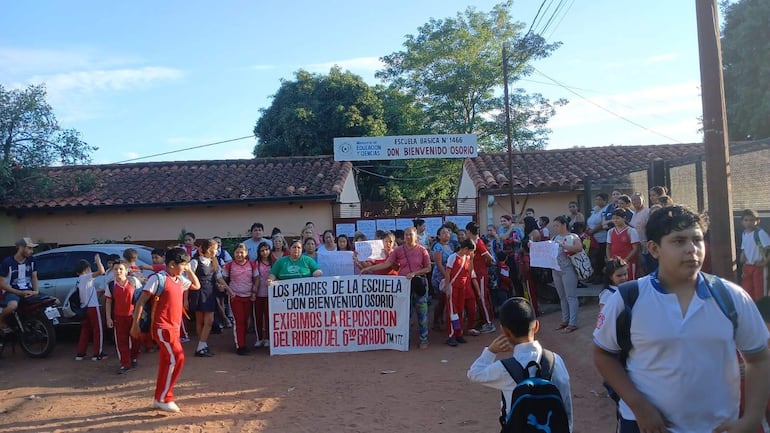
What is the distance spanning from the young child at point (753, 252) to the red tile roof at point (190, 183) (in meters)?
9.63

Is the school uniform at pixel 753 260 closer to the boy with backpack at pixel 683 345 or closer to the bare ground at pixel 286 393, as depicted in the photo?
the bare ground at pixel 286 393

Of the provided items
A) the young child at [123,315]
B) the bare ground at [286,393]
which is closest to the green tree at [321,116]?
the bare ground at [286,393]

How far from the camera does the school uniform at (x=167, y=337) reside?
255 inches

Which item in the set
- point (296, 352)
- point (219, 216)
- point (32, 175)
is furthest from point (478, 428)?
point (32, 175)

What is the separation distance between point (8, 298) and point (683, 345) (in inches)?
385

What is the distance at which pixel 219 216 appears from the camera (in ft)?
53.8

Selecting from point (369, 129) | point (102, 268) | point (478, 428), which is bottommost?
point (478, 428)

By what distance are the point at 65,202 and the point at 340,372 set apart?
37.5 feet

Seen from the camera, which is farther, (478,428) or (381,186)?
(381,186)

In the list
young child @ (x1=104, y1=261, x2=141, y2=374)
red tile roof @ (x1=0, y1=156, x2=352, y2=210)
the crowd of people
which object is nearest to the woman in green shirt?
the crowd of people

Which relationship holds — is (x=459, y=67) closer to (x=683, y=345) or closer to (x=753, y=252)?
(x=753, y=252)

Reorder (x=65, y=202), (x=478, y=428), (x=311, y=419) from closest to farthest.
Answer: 1. (x=478, y=428)
2. (x=311, y=419)
3. (x=65, y=202)

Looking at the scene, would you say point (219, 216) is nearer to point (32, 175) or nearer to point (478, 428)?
point (32, 175)

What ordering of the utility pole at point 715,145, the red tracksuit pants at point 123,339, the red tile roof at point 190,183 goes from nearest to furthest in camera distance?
the utility pole at point 715,145, the red tracksuit pants at point 123,339, the red tile roof at point 190,183
